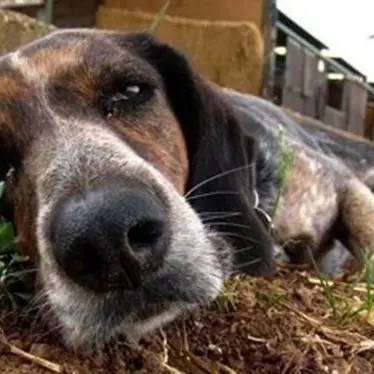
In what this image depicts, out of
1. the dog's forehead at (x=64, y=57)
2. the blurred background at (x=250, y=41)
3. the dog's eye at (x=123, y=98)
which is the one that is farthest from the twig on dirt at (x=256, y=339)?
the blurred background at (x=250, y=41)

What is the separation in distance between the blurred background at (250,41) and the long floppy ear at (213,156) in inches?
93.7

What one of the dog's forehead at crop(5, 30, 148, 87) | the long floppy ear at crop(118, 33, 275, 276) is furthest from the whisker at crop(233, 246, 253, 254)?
the dog's forehead at crop(5, 30, 148, 87)

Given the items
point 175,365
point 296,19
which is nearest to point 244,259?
point 175,365

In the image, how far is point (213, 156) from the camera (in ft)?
11.9

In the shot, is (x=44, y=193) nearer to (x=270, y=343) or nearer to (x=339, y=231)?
(x=270, y=343)

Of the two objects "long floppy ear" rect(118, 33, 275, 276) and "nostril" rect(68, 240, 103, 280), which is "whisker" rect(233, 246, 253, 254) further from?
"nostril" rect(68, 240, 103, 280)

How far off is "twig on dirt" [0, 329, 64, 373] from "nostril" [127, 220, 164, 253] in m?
0.35

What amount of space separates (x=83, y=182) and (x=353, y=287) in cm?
135

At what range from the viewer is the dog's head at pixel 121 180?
Answer: 250 centimetres

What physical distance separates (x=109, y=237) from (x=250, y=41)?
659cm

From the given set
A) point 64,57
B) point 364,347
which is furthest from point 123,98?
point 364,347

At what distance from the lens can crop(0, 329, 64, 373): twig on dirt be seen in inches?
101

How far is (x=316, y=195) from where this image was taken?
495cm

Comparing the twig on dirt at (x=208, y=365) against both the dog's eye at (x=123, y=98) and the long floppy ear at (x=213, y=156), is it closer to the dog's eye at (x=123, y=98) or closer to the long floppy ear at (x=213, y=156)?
the long floppy ear at (x=213, y=156)
